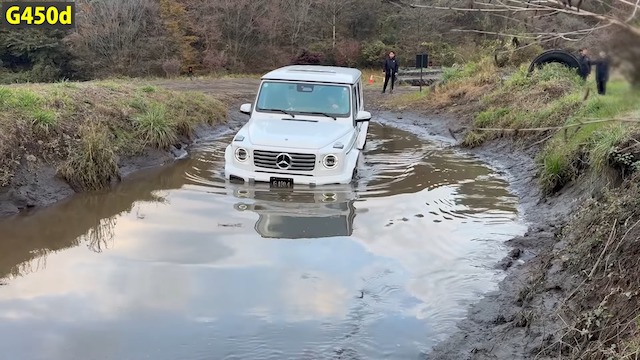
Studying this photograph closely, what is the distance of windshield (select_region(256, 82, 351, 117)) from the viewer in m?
→ 10.4

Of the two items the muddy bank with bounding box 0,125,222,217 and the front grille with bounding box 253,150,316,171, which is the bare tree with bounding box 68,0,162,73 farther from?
the front grille with bounding box 253,150,316,171

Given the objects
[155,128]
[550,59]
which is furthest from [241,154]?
[550,59]

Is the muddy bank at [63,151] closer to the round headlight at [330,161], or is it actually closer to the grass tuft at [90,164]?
the grass tuft at [90,164]

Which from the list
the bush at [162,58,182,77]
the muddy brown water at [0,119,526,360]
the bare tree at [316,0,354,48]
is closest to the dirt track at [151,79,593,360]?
the muddy brown water at [0,119,526,360]

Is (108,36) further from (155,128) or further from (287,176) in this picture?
(287,176)

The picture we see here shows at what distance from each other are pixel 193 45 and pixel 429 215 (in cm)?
3057

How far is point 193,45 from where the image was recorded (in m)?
37.0

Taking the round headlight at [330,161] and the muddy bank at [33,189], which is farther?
the round headlight at [330,161]

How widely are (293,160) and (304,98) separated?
1.68 metres

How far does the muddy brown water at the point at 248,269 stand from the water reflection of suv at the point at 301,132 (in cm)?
30

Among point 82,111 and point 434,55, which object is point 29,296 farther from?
point 434,55

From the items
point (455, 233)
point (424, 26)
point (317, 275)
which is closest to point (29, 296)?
point (317, 275)

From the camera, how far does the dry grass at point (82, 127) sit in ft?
32.3

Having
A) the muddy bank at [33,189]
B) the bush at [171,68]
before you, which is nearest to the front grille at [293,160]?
the muddy bank at [33,189]
